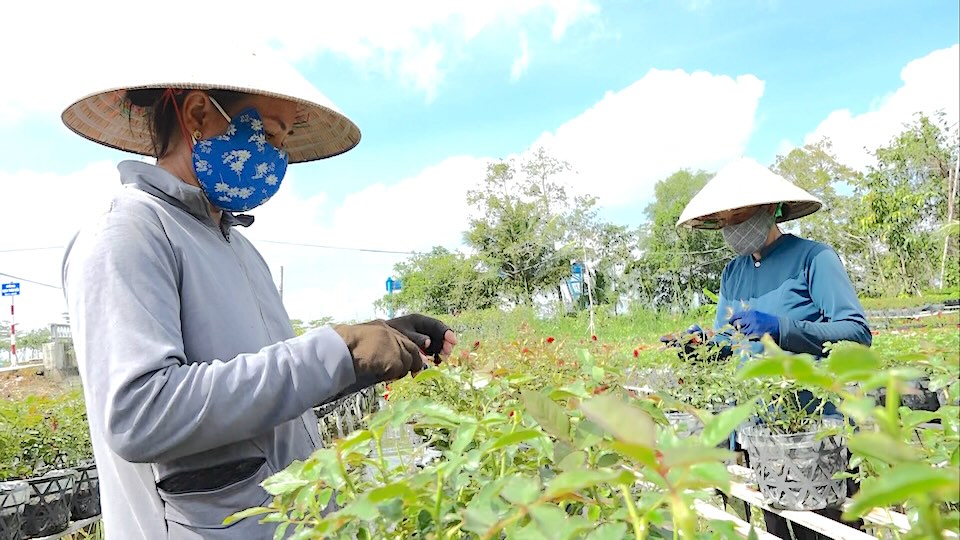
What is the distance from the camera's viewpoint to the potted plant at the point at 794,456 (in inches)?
64.0

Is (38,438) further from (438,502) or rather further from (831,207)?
(831,207)

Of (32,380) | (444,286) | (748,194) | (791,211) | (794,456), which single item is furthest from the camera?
(444,286)

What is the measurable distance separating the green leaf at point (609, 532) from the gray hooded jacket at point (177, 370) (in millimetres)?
554

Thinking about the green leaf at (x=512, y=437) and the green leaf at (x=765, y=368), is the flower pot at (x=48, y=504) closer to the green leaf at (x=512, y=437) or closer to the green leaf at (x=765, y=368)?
the green leaf at (x=512, y=437)

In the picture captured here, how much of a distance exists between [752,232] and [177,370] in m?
2.17

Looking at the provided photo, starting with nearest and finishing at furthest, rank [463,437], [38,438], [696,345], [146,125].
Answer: [463,437]
[146,125]
[696,345]
[38,438]

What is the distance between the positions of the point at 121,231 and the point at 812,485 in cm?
149

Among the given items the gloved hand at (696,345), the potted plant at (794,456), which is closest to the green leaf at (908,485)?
the potted plant at (794,456)

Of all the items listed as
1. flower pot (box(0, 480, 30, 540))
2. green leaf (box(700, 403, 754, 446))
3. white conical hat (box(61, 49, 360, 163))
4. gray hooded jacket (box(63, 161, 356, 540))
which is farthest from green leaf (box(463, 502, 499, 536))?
flower pot (box(0, 480, 30, 540))

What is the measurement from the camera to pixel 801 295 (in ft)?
7.77

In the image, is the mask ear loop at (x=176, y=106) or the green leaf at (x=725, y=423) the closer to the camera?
the green leaf at (x=725, y=423)

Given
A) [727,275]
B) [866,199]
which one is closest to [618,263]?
[866,199]

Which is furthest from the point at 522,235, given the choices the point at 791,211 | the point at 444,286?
the point at 791,211

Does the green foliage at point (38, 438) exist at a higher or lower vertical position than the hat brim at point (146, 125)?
lower
